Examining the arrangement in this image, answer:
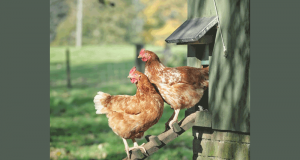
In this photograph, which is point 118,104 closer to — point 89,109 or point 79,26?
point 89,109

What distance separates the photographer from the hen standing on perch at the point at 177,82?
302 cm

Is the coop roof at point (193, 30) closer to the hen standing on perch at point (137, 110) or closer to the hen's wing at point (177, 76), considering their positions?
the hen's wing at point (177, 76)

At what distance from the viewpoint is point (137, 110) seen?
2.97 meters

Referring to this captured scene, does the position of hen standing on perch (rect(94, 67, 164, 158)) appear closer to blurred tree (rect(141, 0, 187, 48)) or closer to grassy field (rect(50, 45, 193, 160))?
grassy field (rect(50, 45, 193, 160))

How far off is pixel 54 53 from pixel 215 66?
13360 millimetres

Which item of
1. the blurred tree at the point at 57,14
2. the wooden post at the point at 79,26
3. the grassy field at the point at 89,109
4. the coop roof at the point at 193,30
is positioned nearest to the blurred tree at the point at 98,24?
the blurred tree at the point at 57,14

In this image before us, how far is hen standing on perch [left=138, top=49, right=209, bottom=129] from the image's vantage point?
302 centimetres

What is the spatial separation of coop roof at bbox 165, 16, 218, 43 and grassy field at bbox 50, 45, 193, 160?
8.63 feet

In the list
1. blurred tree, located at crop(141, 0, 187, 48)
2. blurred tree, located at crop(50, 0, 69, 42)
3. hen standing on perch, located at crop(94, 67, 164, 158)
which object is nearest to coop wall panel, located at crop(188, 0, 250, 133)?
hen standing on perch, located at crop(94, 67, 164, 158)

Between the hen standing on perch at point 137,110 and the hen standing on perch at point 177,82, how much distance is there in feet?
0.47

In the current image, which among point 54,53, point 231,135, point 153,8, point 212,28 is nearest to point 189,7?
point 212,28

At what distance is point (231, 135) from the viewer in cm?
313

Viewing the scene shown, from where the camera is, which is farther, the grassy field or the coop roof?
the grassy field

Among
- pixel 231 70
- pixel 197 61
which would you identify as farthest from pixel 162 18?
pixel 231 70
